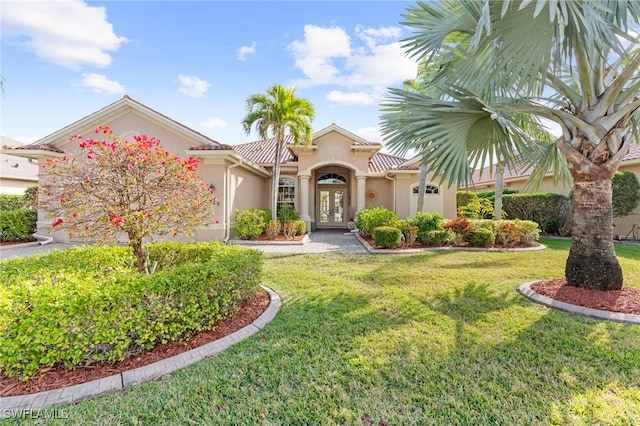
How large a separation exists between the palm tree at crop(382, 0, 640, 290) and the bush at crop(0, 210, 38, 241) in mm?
16589

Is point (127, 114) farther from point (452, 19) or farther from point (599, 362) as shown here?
point (599, 362)

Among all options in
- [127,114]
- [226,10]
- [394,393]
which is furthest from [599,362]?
[127,114]

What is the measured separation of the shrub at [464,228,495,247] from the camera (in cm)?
1164

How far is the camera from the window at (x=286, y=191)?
1794 centimetres

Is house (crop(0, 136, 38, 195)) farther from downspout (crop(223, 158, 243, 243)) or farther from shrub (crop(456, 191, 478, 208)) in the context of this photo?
shrub (crop(456, 191, 478, 208))

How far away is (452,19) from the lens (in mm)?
5969

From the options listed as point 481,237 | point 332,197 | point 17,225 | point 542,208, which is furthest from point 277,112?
point 542,208

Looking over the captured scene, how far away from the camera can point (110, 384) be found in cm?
308

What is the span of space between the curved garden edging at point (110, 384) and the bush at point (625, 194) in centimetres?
1865

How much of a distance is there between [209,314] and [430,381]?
3195mm

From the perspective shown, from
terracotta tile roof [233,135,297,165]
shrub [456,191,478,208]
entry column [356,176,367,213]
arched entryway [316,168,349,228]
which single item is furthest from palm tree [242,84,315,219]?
shrub [456,191,478,208]

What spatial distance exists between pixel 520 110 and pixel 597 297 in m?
4.00

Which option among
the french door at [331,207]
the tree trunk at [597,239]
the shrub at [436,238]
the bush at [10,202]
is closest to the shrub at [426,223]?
the shrub at [436,238]

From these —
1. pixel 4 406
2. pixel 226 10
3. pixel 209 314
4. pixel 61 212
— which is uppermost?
pixel 226 10
